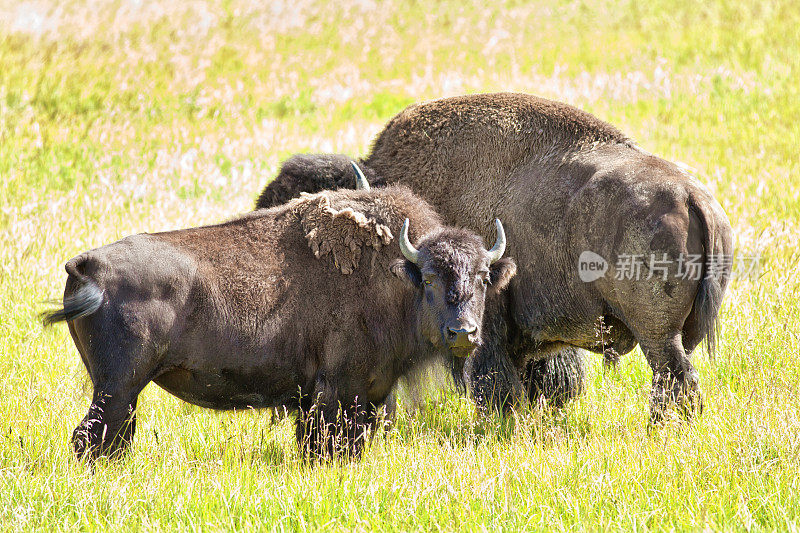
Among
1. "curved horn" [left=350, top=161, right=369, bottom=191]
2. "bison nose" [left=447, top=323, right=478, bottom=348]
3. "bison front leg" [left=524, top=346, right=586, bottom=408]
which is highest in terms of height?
"curved horn" [left=350, top=161, right=369, bottom=191]

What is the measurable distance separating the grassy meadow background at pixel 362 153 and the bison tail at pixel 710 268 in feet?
1.98

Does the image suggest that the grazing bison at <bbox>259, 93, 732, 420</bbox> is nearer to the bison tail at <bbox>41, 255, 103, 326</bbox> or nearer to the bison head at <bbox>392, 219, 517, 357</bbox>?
the bison head at <bbox>392, 219, 517, 357</bbox>

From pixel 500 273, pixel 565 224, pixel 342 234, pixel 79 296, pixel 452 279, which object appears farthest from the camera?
pixel 565 224

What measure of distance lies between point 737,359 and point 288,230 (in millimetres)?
3727

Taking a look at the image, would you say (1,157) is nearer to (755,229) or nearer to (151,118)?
(151,118)

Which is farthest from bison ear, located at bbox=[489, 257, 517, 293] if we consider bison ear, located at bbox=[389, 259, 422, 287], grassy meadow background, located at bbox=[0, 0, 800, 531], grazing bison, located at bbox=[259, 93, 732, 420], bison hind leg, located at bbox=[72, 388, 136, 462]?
bison hind leg, located at bbox=[72, 388, 136, 462]

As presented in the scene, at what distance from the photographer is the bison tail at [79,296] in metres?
4.94

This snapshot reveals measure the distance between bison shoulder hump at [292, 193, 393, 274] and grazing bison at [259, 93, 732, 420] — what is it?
3.18 ft

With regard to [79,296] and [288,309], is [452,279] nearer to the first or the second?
[288,309]

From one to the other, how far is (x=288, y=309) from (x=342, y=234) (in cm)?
61

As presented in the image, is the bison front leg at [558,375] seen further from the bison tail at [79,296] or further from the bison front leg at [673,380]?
the bison tail at [79,296]

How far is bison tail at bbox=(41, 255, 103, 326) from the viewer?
16.2 ft

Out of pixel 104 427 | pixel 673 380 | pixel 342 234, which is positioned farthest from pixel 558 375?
pixel 104 427

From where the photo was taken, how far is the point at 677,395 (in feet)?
18.7
